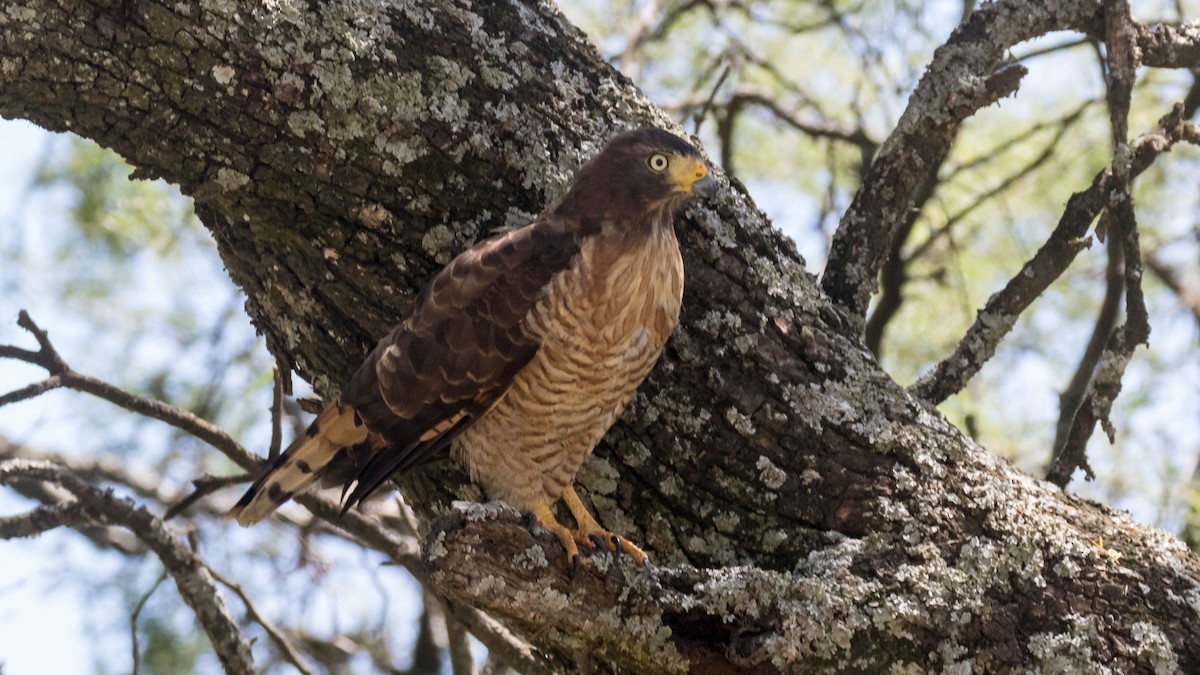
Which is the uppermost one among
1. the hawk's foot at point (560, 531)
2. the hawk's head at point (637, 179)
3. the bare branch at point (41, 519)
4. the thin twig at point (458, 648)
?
the hawk's head at point (637, 179)

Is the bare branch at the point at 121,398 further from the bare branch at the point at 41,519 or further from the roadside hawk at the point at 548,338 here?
the roadside hawk at the point at 548,338

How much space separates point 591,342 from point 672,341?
37cm

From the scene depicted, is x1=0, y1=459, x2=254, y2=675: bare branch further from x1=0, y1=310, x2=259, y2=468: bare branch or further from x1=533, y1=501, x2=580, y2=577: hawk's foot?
x1=533, y1=501, x2=580, y2=577: hawk's foot

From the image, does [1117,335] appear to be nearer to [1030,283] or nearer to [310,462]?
[1030,283]

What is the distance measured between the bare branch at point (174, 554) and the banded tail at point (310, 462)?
1.59ft

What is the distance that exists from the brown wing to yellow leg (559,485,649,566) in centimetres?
39

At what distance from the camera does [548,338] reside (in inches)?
123

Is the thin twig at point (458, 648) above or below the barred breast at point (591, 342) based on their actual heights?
below

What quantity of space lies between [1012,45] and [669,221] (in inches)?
59.1

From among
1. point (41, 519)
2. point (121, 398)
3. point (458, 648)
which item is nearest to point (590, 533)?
point (458, 648)

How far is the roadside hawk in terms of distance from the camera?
10.2 ft

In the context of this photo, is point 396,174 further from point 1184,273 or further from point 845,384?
point 1184,273

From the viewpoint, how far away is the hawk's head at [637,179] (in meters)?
3.25

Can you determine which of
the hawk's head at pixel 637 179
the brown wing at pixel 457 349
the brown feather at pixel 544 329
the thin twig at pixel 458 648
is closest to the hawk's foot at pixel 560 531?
the brown feather at pixel 544 329
